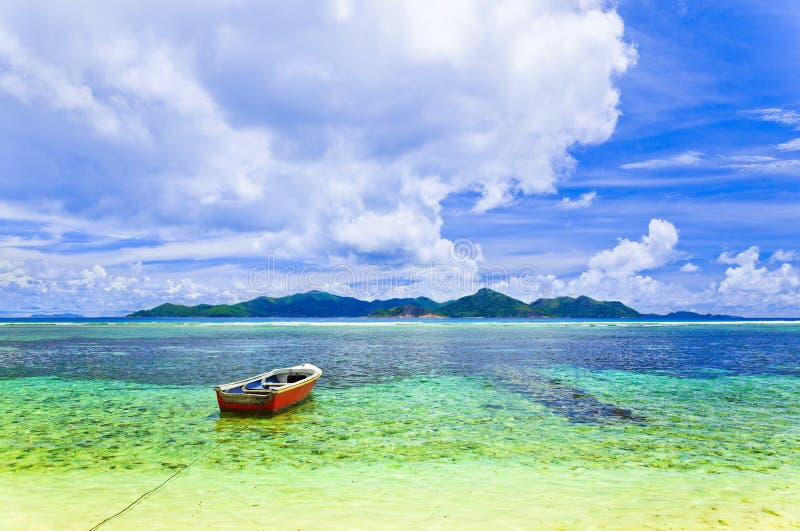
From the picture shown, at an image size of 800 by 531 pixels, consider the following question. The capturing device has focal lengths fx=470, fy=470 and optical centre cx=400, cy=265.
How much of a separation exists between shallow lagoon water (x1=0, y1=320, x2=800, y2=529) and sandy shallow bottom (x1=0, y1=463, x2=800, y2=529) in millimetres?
59

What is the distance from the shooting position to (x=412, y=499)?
12.2 m

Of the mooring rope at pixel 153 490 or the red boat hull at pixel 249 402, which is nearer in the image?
the mooring rope at pixel 153 490

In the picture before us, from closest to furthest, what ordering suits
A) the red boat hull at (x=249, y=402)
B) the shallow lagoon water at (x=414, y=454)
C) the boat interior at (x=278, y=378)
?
the shallow lagoon water at (x=414, y=454)
the red boat hull at (x=249, y=402)
the boat interior at (x=278, y=378)

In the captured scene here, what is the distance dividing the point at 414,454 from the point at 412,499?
4190mm

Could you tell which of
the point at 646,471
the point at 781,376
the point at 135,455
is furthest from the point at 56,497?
the point at 781,376

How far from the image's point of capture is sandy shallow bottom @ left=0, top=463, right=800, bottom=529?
10.7 m

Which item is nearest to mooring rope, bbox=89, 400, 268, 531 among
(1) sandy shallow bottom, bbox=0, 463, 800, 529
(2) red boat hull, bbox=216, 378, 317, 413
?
(1) sandy shallow bottom, bbox=0, 463, 800, 529

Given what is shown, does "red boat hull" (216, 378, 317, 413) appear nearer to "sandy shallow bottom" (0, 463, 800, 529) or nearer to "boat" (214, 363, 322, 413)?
"boat" (214, 363, 322, 413)

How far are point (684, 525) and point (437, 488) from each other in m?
5.90

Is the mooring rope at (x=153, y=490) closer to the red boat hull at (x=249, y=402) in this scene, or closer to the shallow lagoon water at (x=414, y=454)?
the shallow lagoon water at (x=414, y=454)

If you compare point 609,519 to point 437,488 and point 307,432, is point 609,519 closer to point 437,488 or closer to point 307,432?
point 437,488

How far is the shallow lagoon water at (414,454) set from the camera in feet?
37.1

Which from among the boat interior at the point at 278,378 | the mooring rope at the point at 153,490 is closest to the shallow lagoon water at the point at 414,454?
the mooring rope at the point at 153,490

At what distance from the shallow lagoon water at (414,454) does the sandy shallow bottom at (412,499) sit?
2.3 inches
